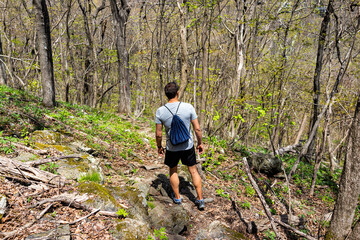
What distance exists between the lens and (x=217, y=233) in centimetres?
348

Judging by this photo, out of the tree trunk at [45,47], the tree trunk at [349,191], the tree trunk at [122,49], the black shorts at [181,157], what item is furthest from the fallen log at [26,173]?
the tree trunk at [122,49]

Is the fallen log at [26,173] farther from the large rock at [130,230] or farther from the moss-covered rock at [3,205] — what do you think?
the large rock at [130,230]

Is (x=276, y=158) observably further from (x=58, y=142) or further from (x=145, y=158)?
(x=58, y=142)

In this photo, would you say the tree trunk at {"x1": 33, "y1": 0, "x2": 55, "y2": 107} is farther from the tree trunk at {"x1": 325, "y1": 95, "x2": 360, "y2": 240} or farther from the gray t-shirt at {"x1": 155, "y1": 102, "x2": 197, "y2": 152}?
the tree trunk at {"x1": 325, "y1": 95, "x2": 360, "y2": 240}

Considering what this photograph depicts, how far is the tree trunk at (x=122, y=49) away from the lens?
11.2 metres

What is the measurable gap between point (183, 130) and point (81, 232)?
1985 mm

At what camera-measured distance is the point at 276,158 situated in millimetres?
7480

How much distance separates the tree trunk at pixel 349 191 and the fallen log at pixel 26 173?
4527 millimetres

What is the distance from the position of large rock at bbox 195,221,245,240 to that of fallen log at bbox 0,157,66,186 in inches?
96.5

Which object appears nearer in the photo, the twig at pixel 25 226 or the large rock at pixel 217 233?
the twig at pixel 25 226

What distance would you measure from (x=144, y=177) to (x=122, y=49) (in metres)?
9.02

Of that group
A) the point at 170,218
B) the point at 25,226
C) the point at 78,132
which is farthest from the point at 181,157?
the point at 78,132

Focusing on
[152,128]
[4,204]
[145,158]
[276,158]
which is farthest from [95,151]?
[276,158]

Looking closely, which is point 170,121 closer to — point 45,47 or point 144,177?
point 144,177
